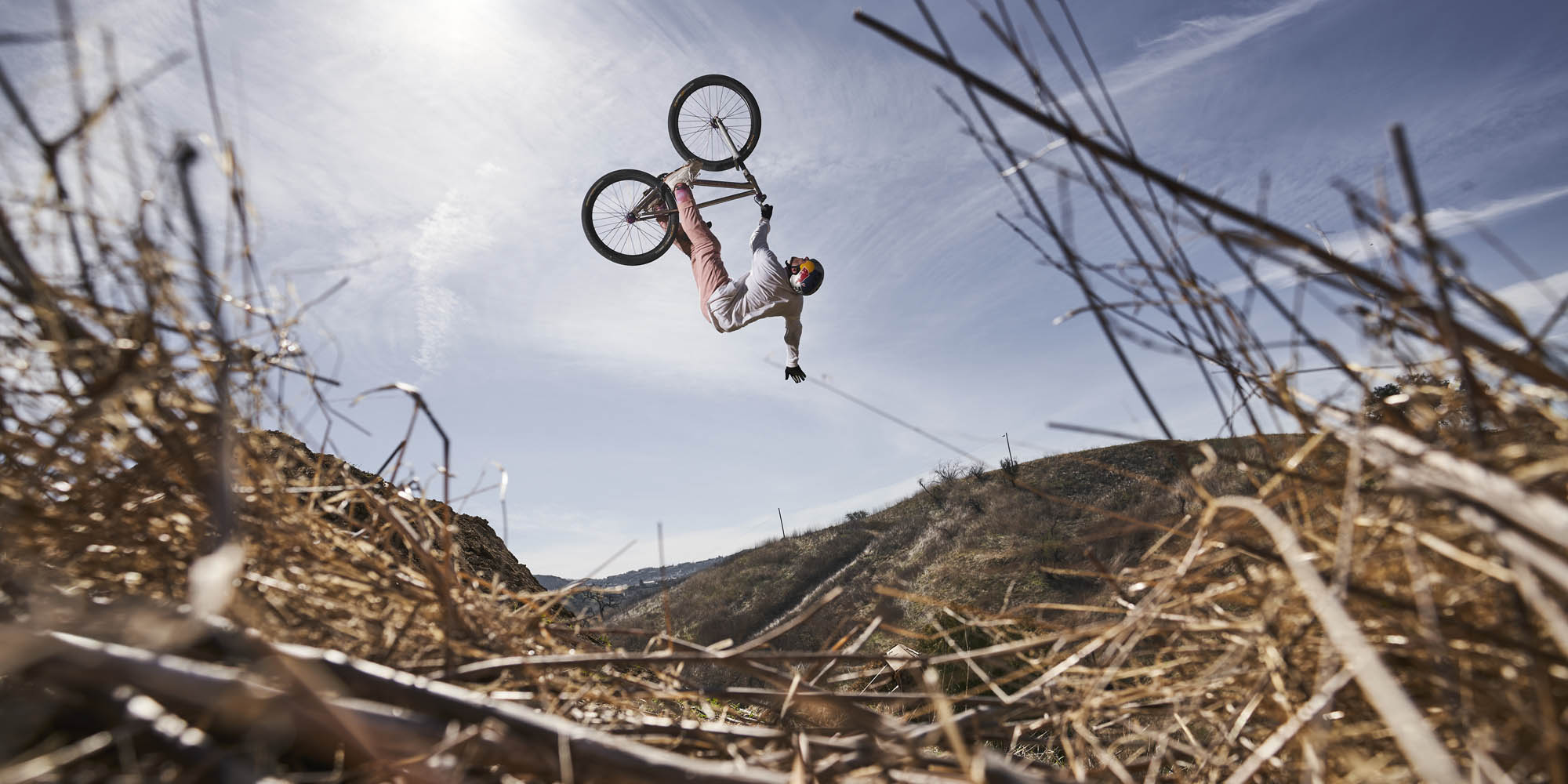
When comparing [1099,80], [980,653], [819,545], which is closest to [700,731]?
[980,653]

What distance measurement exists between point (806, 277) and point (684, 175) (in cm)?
159

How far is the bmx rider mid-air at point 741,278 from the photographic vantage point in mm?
6988

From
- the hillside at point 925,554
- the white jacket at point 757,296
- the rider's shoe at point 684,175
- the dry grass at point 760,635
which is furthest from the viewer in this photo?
the hillside at point 925,554

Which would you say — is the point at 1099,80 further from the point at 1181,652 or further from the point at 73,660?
the point at 73,660

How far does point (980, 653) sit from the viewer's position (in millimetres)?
1394

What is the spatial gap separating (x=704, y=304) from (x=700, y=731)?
6.30 m

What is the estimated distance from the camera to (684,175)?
292 inches

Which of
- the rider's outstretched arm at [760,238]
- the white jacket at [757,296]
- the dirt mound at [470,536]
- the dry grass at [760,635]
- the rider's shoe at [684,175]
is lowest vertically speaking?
the dry grass at [760,635]

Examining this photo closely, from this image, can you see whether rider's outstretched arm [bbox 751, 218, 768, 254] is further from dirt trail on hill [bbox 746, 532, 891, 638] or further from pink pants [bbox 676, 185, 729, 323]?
dirt trail on hill [bbox 746, 532, 891, 638]

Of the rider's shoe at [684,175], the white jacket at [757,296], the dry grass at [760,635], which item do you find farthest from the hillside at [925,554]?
the dry grass at [760,635]

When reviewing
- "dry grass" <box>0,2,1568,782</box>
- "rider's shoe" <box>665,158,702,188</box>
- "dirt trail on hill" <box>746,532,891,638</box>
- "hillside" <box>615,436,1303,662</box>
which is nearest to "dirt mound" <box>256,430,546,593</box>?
"dry grass" <box>0,2,1568,782</box>

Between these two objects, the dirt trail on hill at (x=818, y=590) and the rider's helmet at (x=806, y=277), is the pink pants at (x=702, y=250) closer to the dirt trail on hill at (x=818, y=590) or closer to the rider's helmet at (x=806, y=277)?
the rider's helmet at (x=806, y=277)

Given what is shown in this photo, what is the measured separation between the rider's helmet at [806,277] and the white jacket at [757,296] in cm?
7

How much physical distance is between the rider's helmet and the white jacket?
0.07m
